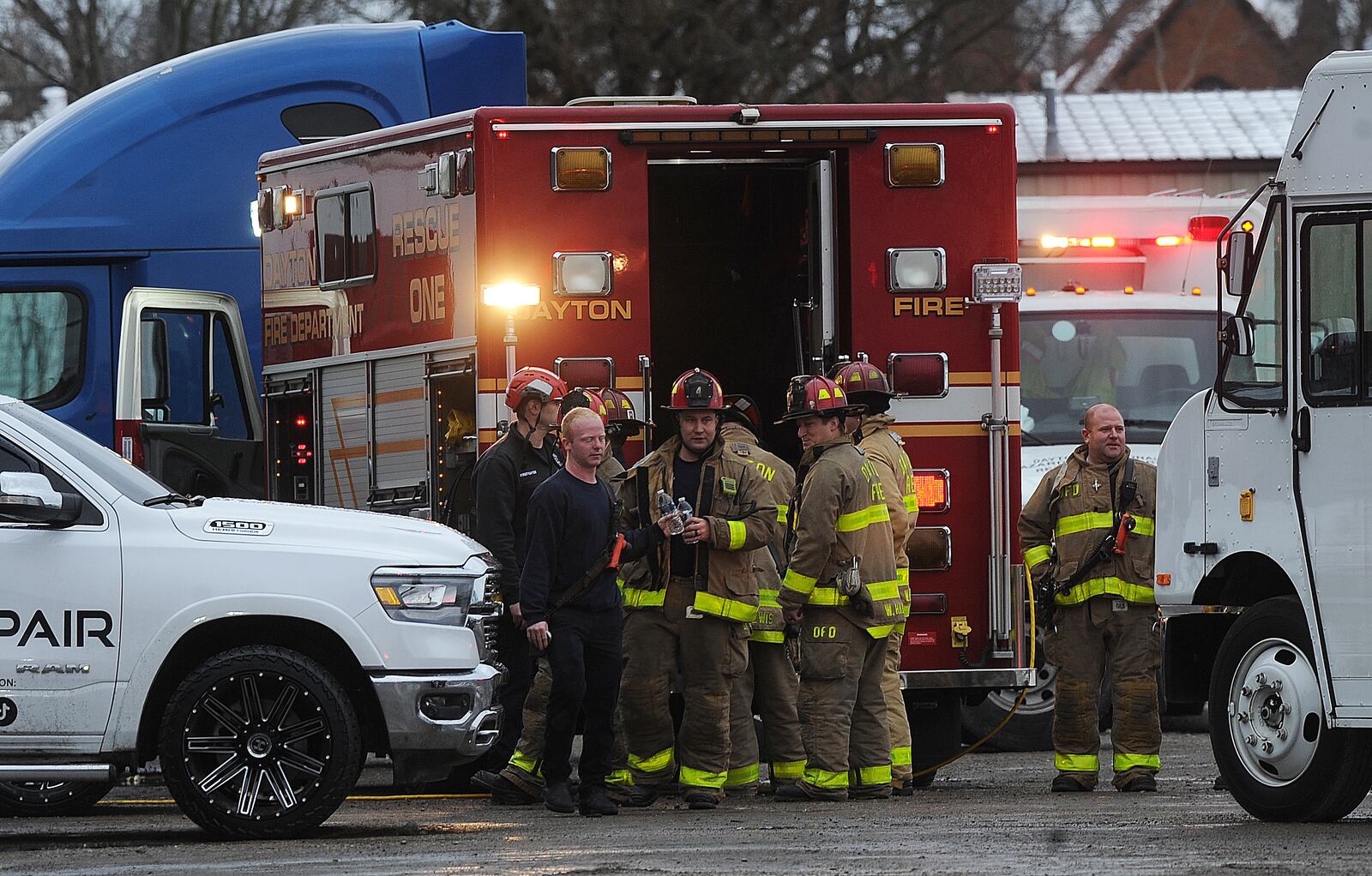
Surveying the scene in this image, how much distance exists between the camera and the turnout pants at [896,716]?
35.3 feet

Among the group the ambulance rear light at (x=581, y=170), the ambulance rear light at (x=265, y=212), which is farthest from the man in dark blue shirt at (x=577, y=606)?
the ambulance rear light at (x=265, y=212)

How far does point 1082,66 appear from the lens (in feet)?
148

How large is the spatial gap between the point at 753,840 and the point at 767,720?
228 cm

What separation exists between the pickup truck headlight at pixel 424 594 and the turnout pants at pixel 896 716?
2395mm

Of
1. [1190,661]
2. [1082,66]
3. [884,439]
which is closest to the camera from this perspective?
[1190,661]

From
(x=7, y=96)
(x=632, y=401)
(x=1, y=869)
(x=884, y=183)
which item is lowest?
(x=1, y=869)

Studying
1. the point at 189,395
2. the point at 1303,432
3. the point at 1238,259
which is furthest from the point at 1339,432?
the point at 189,395

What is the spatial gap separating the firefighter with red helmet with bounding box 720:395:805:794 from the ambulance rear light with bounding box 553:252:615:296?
2.79ft

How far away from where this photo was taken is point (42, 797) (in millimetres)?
10695

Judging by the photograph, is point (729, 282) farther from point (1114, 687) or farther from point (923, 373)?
point (1114, 687)

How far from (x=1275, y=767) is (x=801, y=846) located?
1996 millimetres

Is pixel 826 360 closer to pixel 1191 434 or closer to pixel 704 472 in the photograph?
pixel 704 472

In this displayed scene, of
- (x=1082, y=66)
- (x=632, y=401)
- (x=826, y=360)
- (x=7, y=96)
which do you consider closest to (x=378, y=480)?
(x=632, y=401)

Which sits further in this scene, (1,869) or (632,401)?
(632,401)
